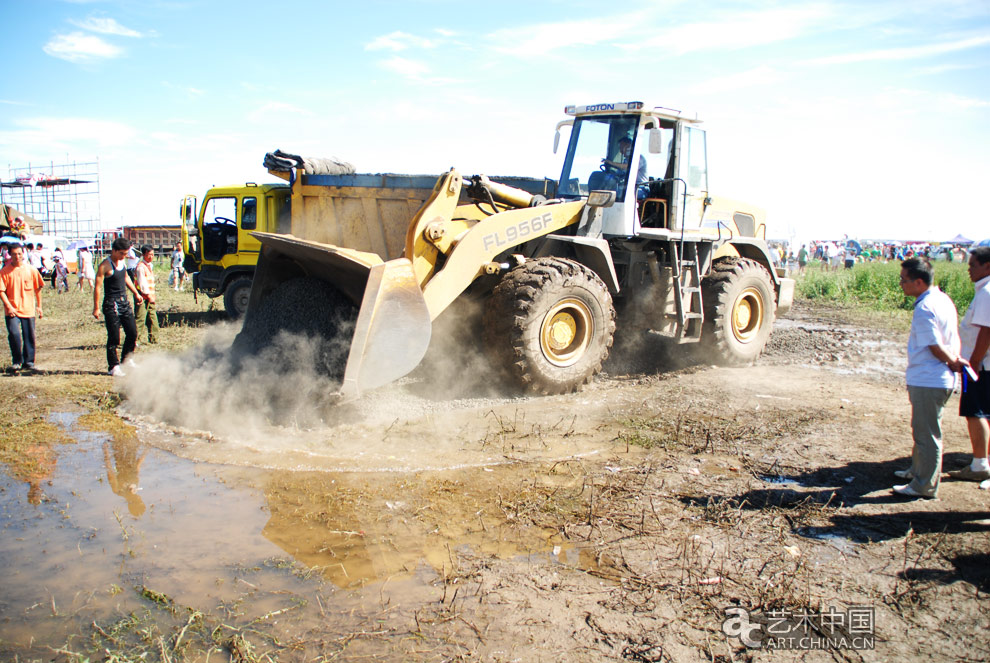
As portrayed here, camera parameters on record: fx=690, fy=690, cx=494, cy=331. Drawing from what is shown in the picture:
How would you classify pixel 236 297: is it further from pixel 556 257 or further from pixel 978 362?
pixel 978 362

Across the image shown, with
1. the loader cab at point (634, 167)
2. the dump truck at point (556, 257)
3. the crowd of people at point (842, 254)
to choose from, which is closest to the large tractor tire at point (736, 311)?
the dump truck at point (556, 257)

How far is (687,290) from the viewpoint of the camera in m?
8.46

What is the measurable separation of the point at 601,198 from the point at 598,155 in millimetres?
1107

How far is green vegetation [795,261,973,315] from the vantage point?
54.3 ft

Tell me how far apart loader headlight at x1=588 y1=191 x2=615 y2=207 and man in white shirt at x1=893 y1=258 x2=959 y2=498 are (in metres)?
3.39

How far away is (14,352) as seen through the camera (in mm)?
7988

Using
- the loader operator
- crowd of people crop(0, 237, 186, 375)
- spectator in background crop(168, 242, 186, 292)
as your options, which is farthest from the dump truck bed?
spectator in background crop(168, 242, 186, 292)

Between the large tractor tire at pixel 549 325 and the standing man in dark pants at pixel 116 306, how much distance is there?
4.26 meters

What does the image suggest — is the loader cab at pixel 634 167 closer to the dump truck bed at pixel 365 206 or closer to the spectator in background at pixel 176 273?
the dump truck bed at pixel 365 206

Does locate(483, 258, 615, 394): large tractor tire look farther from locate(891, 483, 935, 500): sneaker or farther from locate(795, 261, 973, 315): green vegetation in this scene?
locate(795, 261, 973, 315): green vegetation

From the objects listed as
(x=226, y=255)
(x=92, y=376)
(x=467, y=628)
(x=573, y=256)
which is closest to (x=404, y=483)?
(x=467, y=628)

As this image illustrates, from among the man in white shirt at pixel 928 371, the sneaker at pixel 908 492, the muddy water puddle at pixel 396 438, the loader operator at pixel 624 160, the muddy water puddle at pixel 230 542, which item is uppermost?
the loader operator at pixel 624 160

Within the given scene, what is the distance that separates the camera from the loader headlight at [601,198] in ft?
24.5

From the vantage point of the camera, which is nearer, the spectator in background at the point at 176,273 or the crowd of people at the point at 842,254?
the spectator in background at the point at 176,273
